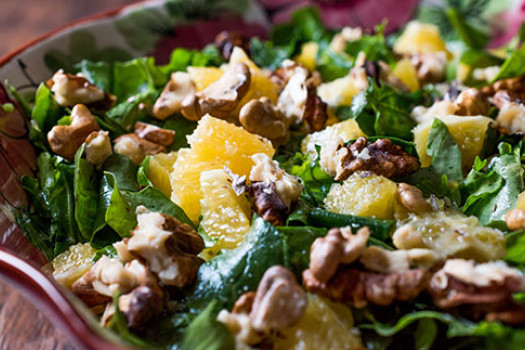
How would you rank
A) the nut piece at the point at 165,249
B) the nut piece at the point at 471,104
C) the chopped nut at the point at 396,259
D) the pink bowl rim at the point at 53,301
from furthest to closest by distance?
the nut piece at the point at 471,104
the nut piece at the point at 165,249
the chopped nut at the point at 396,259
the pink bowl rim at the point at 53,301

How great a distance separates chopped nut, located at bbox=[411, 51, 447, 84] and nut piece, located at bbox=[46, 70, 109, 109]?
57.9 inches

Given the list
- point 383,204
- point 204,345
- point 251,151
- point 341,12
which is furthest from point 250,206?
point 341,12

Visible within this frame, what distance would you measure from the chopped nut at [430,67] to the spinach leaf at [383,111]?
0.31 m

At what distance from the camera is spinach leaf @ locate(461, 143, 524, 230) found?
1.86 meters

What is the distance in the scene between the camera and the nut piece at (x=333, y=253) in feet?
4.73

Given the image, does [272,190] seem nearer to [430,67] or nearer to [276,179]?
[276,179]

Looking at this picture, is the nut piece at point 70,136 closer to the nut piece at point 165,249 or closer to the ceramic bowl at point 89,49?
the ceramic bowl at point 89,49

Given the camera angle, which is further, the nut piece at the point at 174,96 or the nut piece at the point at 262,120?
the nut piece at the point at 174,96

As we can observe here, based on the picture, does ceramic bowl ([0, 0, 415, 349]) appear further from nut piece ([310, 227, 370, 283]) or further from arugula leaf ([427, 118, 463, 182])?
arugula leaf ([427, 118, 463, 182])

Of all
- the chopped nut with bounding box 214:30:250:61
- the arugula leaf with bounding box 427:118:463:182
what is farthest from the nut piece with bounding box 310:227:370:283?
the chopped nut with bounding box 214:30:250:61

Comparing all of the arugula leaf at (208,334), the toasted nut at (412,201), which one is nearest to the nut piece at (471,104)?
the toasted nut at (412,201)

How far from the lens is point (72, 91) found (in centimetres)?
227

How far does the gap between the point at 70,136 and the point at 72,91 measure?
0.26 m

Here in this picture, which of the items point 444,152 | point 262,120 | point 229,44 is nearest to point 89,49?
point 229,44
